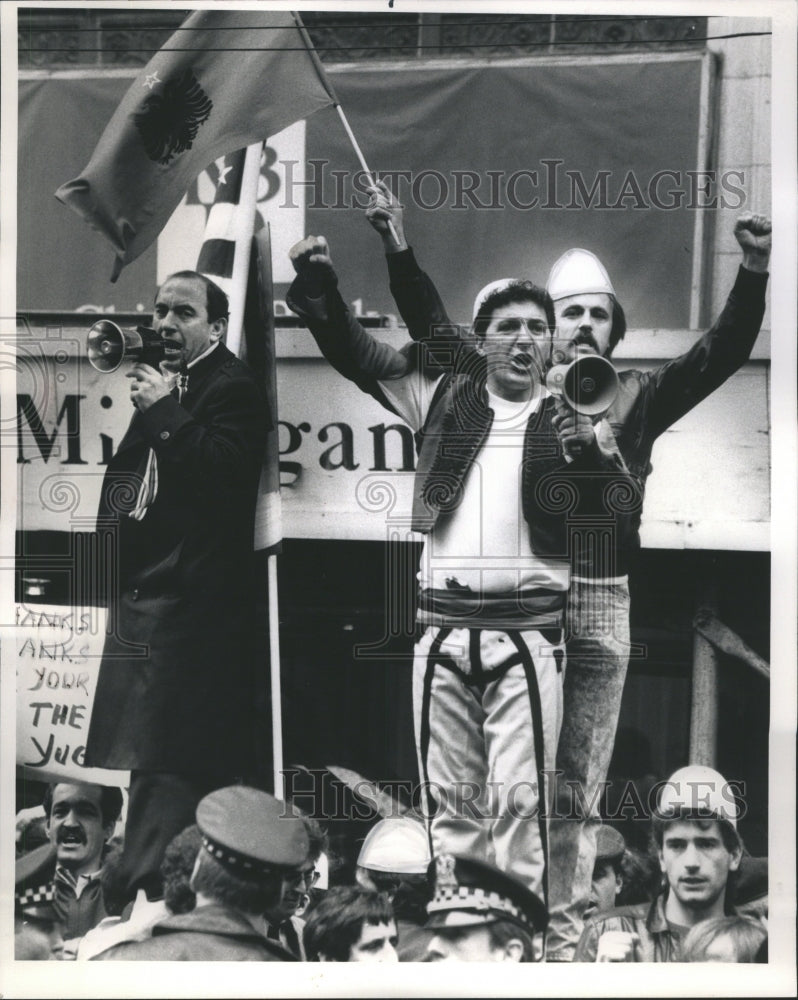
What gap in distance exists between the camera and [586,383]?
482cm

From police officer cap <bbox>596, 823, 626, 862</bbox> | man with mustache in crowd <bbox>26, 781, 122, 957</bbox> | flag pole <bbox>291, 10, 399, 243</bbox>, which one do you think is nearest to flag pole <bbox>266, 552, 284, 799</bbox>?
man with mustache in crowd <bbox>26, 781, 122, 957</bbox>

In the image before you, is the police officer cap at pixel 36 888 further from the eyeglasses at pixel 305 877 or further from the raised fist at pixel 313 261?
the raised fist at pixel 313 261

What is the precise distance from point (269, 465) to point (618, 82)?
2196mm

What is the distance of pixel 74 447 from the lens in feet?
16.1

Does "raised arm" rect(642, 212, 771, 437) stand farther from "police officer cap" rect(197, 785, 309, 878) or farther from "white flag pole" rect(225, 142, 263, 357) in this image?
"police officer cap" rect(197, 785, 309, 878)

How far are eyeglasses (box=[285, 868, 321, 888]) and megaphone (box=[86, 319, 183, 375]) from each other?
7.22 feet

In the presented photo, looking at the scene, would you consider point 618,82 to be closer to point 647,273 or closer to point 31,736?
point 647,273

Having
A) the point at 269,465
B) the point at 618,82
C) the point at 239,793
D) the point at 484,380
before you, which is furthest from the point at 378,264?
the point at 239,793

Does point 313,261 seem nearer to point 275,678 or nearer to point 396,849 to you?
point 275,678

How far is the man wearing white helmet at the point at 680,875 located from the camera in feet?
15.6

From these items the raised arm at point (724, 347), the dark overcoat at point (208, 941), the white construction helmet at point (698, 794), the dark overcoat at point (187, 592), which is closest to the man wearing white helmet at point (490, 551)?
the raised arm at point (724, 347)

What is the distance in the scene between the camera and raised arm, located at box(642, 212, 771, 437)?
4.79 metres

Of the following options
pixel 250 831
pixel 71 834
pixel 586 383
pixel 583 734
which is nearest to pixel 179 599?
pixel 250 831

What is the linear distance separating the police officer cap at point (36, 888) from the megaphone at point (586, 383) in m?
2.92
